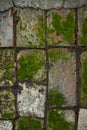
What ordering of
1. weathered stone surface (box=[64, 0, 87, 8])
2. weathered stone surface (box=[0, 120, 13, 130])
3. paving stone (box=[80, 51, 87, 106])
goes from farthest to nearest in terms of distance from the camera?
weathered stone surface (box=[0, 120, 13, 130]) → paving stone (box=[80, 51, 87, 106]) → weathered stone surface (box=[64, 0, 87, 8])

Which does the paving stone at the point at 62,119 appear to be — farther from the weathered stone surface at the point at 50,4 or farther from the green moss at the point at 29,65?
the weathered stone surface at the point at 50,4

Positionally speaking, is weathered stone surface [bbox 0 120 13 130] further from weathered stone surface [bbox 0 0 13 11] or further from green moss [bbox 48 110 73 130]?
weathered stone surface [bbox 0 0 13 11]

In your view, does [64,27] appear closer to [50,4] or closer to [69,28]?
[69,28]

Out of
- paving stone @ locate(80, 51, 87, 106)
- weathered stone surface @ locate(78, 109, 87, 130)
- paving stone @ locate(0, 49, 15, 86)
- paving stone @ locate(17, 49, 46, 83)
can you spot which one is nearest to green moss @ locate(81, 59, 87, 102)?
paving stone @ locate(80, 51, 87, 106)

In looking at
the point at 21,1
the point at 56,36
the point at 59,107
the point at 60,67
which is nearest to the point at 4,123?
the point at 59,107

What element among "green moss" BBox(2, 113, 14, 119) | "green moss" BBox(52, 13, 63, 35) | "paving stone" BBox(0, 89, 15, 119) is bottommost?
"green moss" BBox(2, 113, 14, 119)

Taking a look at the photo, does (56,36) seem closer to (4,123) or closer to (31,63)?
(31,63)
